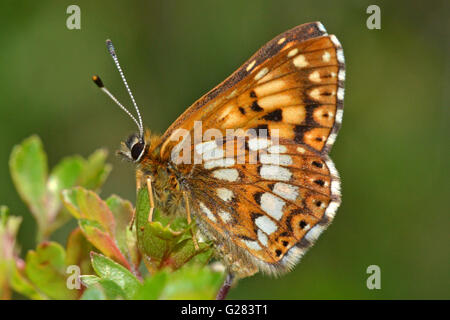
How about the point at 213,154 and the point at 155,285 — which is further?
the point at 213,154

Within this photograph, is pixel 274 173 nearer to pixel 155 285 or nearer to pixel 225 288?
pixel 225 288

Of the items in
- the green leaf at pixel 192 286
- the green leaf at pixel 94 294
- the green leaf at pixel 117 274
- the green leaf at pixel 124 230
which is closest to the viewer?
the green leaf at pixel 192 286

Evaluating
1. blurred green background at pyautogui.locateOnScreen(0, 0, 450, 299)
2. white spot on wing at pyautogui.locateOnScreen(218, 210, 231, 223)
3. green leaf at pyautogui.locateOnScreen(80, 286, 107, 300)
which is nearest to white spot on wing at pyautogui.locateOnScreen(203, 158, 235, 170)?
white spot on wing at pyautogui.locateOnScreen(218, 210, 231, 223)

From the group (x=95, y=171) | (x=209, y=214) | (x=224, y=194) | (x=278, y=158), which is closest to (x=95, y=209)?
(x=95, y=171)

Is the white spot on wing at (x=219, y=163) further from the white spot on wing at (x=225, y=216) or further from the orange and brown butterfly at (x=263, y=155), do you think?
the white spot on wing at (x=225, y=216)

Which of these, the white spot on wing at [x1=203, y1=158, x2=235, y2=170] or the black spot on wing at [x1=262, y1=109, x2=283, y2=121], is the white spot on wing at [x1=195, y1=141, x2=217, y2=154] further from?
the black spot on wing at [x1=262, y1=109, x2=283, y2=121]

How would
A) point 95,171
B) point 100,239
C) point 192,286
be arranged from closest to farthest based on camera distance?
point 192,286 → point 100,239 → point 95,171

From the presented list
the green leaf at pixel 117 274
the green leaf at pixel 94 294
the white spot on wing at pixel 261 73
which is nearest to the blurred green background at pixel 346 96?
the white spot on wing at pixel 261 73
